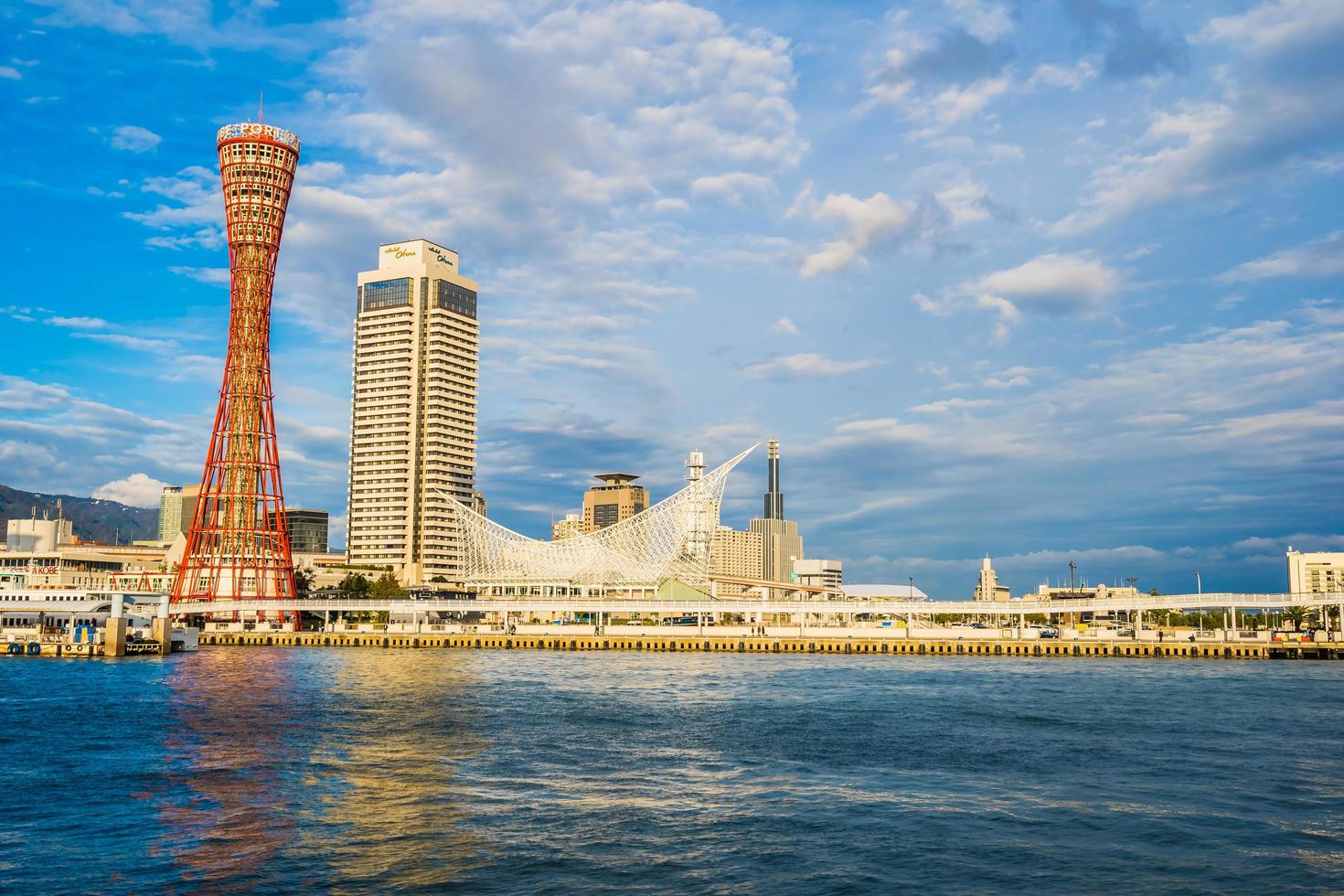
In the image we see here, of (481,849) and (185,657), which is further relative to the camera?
(185,657)

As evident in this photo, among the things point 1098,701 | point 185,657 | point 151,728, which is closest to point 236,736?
point 151,728

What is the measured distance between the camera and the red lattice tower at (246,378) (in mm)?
115250

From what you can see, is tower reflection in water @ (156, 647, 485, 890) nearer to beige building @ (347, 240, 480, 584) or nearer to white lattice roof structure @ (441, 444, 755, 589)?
white lattice roof structure @ (441, 444, 755, 589)

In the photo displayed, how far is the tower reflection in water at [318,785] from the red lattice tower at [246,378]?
60557 mm

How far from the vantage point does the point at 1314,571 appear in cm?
19138

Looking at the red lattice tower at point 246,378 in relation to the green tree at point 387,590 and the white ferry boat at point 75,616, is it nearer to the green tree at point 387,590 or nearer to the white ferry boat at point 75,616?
the white ferry boat at point 75,616

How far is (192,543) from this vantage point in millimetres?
121188

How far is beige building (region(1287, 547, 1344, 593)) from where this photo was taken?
18738 centimetres

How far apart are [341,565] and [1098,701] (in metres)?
153

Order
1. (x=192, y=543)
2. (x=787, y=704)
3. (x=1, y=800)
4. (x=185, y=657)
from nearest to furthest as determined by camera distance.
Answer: (x=1, y=800), (x=787, y=704), (x=185, y=657), (x=192, y=543)

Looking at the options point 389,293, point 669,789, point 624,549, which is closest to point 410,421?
point 389,293

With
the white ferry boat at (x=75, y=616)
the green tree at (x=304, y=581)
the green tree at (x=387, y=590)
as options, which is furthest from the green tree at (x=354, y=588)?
the white ferry boat at (x=75, y=616)

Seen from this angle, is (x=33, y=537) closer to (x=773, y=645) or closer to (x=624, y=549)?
(x=624, y=549)

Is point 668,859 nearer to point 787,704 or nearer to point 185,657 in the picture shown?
point 787,704
